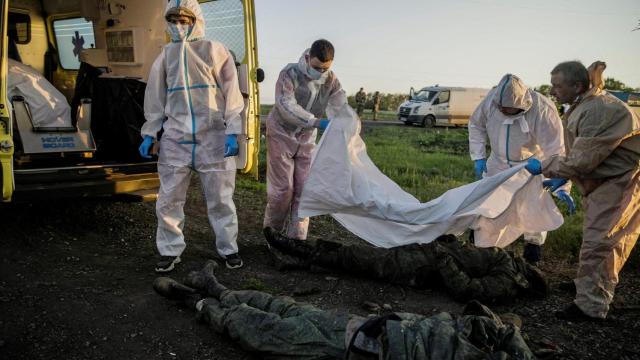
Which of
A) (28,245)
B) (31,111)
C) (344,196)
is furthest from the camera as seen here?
(31,111)

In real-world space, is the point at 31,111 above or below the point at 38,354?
above

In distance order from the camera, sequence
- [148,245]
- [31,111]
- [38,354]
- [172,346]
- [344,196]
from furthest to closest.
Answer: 1. [31,111]
2. [148,245]
3. [344,196]
4. [172,346]
5. [38,354]

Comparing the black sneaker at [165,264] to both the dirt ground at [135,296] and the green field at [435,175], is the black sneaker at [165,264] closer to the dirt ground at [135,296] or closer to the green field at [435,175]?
the dirt ground at [135,296]

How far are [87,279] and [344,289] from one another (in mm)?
1933

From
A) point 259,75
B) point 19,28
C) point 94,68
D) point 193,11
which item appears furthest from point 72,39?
point 193,11

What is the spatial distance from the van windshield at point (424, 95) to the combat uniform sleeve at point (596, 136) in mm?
21955

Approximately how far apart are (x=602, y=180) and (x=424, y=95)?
73.9ft

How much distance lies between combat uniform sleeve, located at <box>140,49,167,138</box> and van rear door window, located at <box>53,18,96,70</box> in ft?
10.9

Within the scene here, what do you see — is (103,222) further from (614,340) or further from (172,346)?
(614,340)

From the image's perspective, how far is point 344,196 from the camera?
3.83 meters

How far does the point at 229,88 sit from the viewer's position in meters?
3.76

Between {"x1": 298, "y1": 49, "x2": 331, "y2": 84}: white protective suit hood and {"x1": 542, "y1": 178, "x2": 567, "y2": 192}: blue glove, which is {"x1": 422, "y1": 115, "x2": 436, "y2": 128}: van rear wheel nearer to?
{"x1": 298, "y1": 49, "x2": 331, "y2": 84}: white protective suit hood

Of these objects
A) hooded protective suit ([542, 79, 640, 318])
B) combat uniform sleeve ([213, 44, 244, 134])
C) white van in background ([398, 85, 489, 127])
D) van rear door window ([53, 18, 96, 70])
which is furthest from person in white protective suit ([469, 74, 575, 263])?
white van in background ([398, 85, 489, 127])

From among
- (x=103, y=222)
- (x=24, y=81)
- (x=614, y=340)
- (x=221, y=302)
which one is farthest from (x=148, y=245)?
(x=614, y=340)
